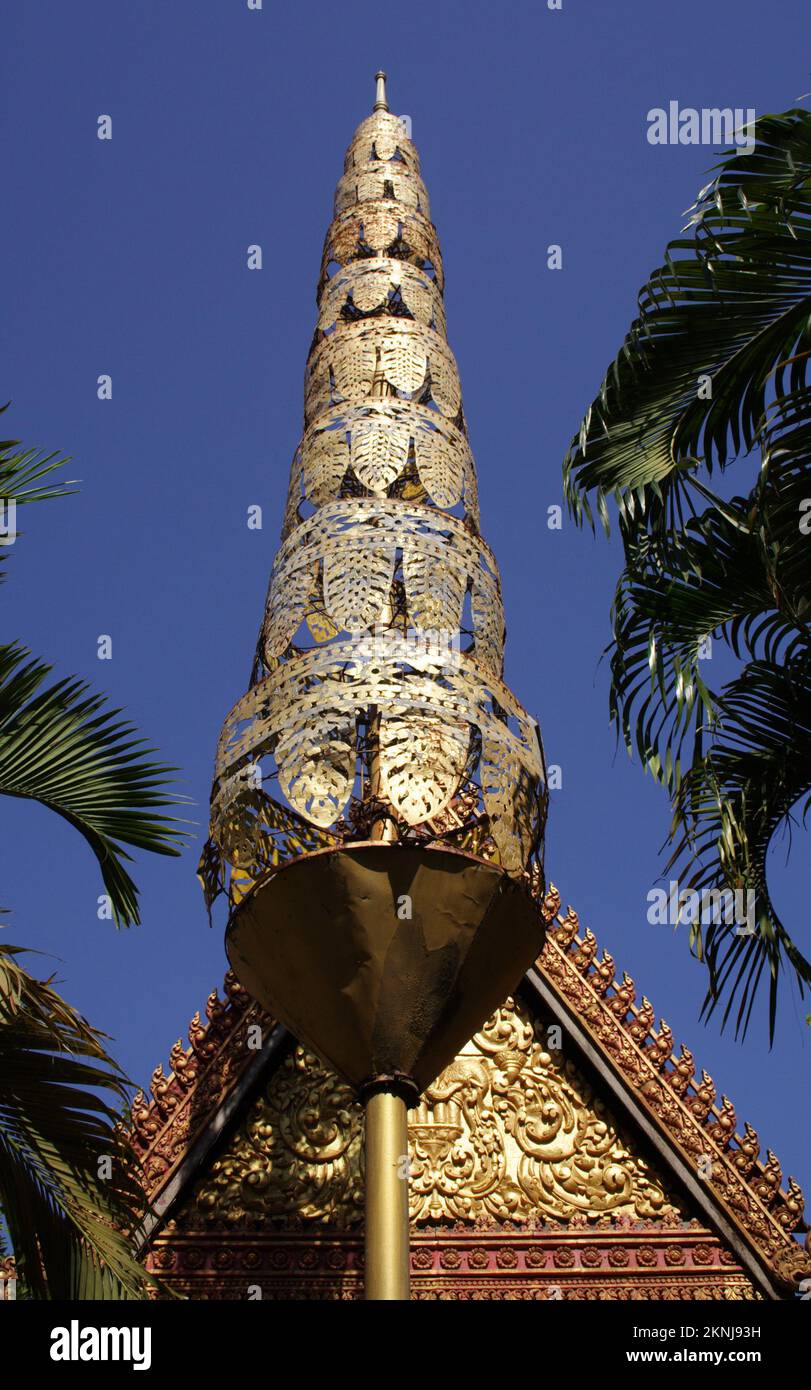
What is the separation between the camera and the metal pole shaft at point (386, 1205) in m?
7.41

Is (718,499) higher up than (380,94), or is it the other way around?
(380,94)

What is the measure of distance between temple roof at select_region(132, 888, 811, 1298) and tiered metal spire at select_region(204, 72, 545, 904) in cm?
234

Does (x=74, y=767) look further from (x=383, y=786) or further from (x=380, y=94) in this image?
(x=380, y=94)

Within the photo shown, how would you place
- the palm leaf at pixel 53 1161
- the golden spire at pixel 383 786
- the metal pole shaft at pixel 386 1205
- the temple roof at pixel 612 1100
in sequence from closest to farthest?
the palm leaf at pixel 53 1161 < the metal pole shaft at pixel 386 1205 < the golden spire at pixel 383 786 < the temple roof at pixel 612 1100

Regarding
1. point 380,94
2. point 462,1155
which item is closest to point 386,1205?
point 462,1155

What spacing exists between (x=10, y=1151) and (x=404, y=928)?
2.16 meters

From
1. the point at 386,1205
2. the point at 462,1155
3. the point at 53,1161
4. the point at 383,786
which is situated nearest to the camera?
the point at 53,1161

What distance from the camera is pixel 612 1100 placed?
444 inches

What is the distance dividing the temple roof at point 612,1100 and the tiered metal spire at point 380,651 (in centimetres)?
234

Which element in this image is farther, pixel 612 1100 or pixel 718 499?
pixel 612 1100

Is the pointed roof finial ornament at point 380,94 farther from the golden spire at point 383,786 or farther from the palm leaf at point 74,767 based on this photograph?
the palm leaf at point 74,767

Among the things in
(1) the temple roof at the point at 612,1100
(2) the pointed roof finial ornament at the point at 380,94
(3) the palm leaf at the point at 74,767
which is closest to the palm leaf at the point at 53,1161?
(3) the palm leaf at the point at 74,767

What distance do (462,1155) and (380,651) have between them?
3.75 metres
